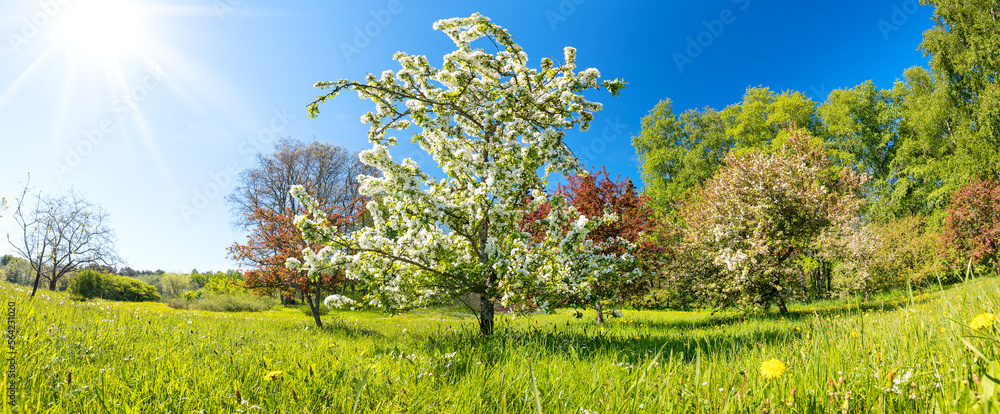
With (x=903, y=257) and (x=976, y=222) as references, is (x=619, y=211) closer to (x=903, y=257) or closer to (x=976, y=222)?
(x=903, y=257)

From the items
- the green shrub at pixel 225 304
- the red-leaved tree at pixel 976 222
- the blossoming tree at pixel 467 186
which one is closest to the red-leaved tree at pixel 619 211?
the blossoming tree at pixel 467 186

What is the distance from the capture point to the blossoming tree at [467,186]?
18.1 feet

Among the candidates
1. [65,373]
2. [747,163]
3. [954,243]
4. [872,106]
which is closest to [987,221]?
[954,243]

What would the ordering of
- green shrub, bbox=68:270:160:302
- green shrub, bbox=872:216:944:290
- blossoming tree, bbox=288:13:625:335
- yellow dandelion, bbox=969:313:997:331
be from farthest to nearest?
green shrub, bbox=68:270:160:302 < green shrub, bbox=872:216:944:290 < blossoming tree, bbox=288:13:625:335 < yellow dandelion, bbox=969:313:997:331

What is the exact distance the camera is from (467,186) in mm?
6457

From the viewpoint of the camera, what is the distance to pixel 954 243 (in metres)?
20.1

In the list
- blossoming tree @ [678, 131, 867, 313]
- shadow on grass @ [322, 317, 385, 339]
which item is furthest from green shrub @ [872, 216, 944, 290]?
shadow on grass @ [322, 317, 385, 339]

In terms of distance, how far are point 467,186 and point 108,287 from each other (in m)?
33.1

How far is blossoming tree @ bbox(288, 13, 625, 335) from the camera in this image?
18.1ft

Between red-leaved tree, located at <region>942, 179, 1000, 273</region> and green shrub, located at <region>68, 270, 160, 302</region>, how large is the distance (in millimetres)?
48702


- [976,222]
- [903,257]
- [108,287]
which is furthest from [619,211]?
[108,287]

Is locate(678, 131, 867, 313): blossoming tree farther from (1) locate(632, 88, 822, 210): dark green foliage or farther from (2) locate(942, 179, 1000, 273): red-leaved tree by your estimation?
(1) locate(632, 88, 822, 210): dark green foliage

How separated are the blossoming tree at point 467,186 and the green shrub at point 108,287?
98.9 ft

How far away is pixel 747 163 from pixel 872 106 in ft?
86.6
